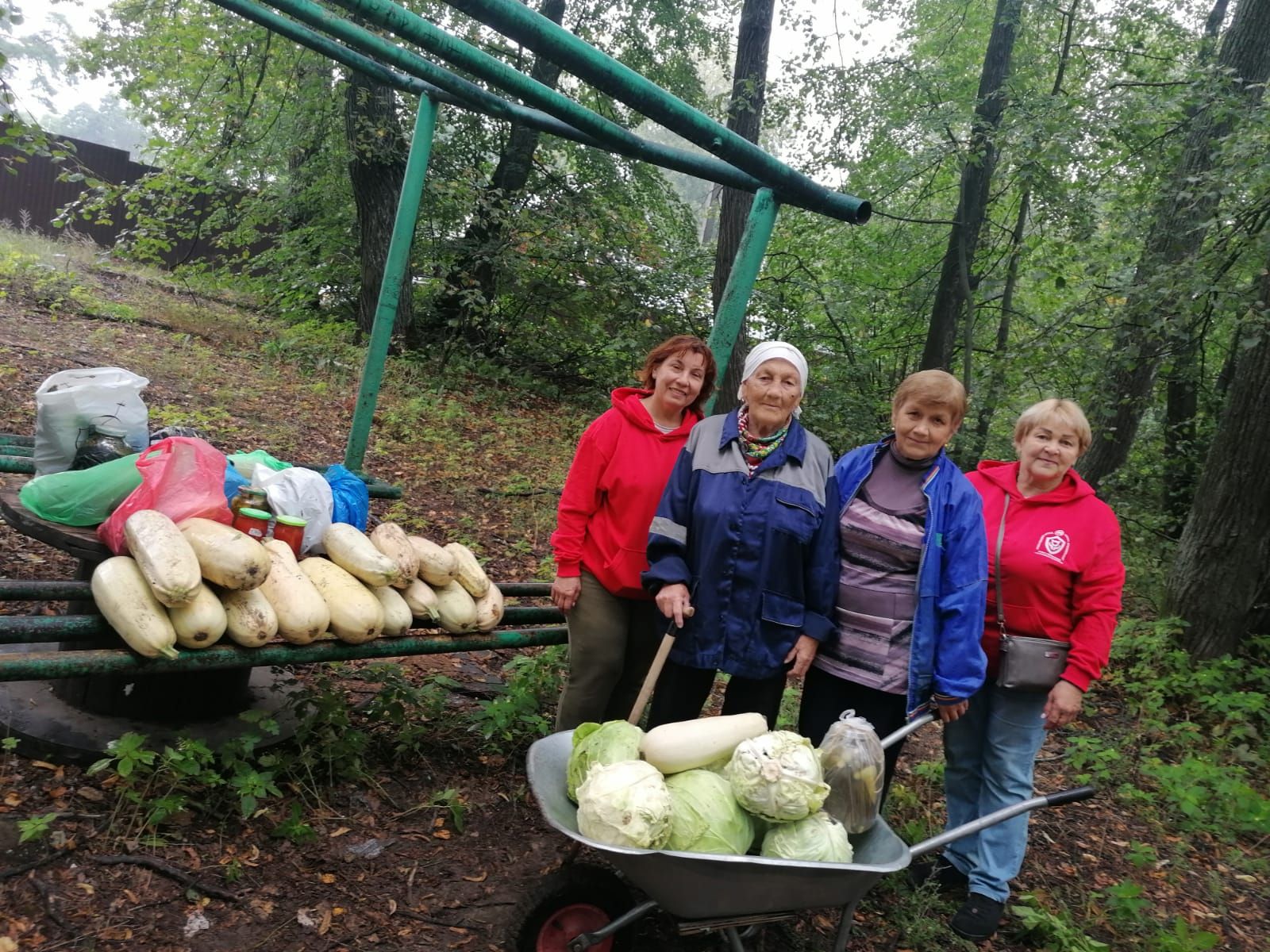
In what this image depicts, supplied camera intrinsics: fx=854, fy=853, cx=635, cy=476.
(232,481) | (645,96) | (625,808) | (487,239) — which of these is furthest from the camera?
(487,239)

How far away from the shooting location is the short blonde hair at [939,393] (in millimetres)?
2795

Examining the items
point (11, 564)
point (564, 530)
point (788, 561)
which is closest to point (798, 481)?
point (788, 561)

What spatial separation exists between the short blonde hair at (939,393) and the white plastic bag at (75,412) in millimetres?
2842

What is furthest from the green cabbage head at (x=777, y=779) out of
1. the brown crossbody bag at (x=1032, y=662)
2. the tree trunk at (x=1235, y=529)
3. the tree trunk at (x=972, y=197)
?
the tree trunk at (x=972, y=197)

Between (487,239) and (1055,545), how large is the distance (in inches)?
361

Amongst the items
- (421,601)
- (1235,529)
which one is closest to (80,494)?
(421,601)

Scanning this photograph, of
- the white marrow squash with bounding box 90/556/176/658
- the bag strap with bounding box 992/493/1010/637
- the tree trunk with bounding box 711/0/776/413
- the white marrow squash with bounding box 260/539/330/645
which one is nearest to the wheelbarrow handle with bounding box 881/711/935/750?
the bag strap with bounding box 992/493/1010/637

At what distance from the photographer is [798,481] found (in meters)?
2.80

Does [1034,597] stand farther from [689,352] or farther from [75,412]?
[75,412]

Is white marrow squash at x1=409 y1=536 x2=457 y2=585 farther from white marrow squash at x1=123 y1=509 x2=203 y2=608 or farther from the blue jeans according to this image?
the blue jeans

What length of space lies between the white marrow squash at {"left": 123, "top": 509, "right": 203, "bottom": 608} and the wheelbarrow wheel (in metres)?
1.31

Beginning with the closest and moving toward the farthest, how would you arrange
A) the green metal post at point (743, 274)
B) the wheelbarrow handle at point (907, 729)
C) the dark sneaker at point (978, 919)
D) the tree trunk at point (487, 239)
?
the wheelbarrow handle at point (907, 729) → the dark sneaker at point (978, 919) → the green metal post at point (743, 274) → the tree trunk at point (487, 239)

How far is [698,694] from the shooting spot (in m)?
3.00

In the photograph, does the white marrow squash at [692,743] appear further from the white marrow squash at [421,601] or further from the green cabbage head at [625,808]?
the white marrow squash at [421,601]
